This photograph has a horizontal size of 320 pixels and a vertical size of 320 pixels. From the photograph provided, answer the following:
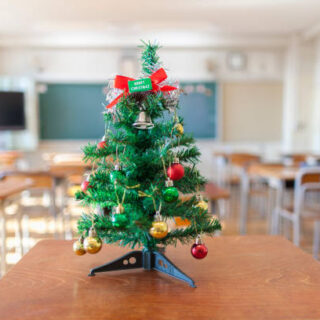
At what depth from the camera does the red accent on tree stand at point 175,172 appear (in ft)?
2.56

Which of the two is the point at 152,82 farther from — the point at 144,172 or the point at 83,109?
the point at 83,109

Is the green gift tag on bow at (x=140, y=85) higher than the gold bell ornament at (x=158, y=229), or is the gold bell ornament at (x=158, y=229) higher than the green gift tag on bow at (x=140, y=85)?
the green gift tag on bow at (x=140, y=85)

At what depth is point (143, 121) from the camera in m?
0.82

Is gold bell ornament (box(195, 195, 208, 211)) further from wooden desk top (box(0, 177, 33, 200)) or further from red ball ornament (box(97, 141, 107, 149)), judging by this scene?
wooden desk top (box(0, 177, 33, 200))

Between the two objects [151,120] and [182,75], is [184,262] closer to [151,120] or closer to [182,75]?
[151,120]

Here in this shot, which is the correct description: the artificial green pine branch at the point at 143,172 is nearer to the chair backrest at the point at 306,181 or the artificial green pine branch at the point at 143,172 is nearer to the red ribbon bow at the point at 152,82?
the red ribbon bow at the point at 152,82

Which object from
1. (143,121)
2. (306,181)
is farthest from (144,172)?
(306,181)

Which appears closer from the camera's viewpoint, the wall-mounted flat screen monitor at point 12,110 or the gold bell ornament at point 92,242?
the gold bell ornament at point 92,242

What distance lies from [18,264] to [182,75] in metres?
5.90

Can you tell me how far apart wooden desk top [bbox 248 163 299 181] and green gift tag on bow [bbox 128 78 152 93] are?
229 centimetres

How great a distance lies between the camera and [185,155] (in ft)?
2.84

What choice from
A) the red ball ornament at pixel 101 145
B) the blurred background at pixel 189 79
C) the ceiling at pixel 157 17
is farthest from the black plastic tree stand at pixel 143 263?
the blurred background at pixel 189 79

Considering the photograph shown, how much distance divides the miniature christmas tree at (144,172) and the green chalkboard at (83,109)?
18.0ft

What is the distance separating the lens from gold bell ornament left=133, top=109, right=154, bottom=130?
815 mm
